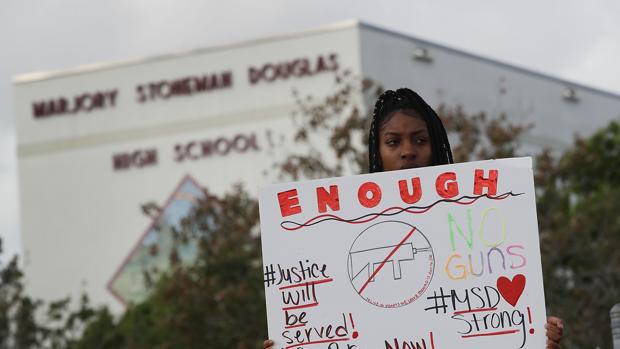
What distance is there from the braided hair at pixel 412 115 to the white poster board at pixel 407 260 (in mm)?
199

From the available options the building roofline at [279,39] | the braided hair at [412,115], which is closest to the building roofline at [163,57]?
the building roofline at [279,39]

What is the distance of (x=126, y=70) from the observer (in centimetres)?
5112

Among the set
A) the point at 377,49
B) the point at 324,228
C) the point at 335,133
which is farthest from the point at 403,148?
the point at 377,49

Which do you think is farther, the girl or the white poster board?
the girl

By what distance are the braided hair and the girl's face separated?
0.9 inches

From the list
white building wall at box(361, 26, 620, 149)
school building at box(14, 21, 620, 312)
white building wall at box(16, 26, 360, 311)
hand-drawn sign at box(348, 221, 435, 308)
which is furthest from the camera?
white building wall at box(16, 26, 360, 311)

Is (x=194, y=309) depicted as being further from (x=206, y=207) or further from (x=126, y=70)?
(x=126, y=70)

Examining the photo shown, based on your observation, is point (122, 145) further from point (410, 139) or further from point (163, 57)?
point (410, 139)

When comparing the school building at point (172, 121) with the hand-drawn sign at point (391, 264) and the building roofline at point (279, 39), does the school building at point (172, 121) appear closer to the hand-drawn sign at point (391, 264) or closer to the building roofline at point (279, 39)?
the building roofline at point (279, 39)

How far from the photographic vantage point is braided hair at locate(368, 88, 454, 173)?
6.41 metres

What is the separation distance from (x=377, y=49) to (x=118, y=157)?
8.77 meters

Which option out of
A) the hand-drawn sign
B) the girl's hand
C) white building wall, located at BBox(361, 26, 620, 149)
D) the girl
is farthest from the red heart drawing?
white building wall, located at BBox(361, 26, 620, 149)

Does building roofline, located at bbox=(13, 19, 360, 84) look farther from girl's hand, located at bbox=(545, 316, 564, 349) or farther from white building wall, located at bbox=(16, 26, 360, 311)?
girl's hand, located at bbox=(545, 316, 564, 349)

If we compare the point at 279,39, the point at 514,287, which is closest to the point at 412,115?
the point at 514,287
